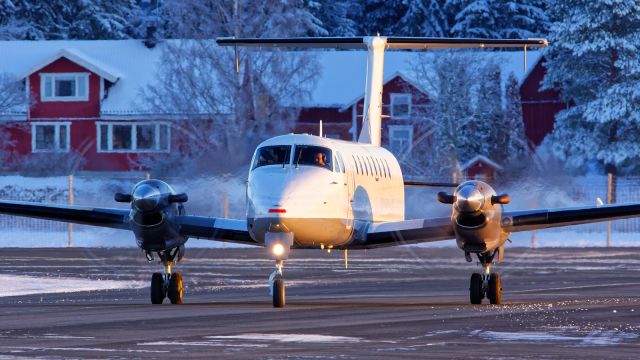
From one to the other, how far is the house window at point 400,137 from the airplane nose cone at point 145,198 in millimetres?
45932

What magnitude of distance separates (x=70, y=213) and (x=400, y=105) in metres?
48.7

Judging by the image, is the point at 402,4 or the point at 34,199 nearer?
the point at 34,199

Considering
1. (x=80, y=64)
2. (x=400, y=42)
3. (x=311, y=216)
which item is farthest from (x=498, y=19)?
(x=311, y=216)

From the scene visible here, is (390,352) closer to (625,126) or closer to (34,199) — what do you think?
(34,199)

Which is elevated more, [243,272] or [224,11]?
[224,11]

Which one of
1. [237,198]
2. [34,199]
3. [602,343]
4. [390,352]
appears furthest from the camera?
[34,199]

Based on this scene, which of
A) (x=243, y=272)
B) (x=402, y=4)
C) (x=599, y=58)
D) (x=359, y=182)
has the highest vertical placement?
(x=402, y=4)

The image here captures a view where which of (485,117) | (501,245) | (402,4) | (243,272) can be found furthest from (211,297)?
(402,4)

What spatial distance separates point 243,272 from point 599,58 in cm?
3640

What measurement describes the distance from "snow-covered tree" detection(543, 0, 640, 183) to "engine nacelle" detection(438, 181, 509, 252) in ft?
132

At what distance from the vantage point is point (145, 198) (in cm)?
2052

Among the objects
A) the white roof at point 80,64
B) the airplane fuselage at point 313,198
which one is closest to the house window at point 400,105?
the white roof at point 80,64

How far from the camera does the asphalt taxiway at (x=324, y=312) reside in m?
14.2

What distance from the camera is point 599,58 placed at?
205 ft
